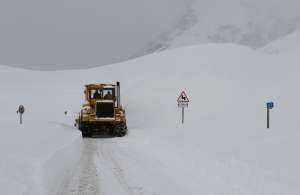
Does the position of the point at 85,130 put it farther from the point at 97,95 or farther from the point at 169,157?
the point at 169,157

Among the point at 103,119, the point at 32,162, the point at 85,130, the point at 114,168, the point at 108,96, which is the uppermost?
the point at 108,96

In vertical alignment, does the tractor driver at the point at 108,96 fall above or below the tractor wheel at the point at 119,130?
above

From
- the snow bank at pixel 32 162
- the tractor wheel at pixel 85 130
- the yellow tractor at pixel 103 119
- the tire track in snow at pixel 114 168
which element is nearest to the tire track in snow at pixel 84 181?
the snow bank at pixel 32 162

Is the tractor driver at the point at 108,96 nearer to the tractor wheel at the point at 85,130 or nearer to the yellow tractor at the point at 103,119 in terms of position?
the yellow tractor at the point at 103,119

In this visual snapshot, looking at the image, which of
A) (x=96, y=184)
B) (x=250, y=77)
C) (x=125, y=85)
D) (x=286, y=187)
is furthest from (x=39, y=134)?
(x=125, y=85)

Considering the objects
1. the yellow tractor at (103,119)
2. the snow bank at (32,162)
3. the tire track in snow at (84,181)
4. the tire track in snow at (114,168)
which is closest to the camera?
the snow bank at (32,162)

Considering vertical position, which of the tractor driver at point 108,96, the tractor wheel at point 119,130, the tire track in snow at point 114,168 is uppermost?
the tractor driver at point 108,96

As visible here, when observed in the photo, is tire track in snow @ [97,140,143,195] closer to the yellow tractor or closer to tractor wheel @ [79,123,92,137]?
the yellow tractor

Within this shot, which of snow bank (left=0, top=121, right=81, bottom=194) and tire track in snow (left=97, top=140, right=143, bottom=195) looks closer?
snow bank (left=0, top=121, right=81, bottom=194)

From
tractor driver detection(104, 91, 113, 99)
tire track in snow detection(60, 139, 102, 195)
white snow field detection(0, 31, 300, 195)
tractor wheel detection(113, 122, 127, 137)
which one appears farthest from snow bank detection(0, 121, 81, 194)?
tractor driver detection(104, 91, 113, 99)

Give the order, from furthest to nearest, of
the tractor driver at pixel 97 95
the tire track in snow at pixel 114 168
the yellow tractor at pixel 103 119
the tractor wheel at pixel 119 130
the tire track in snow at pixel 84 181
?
the tractor driver at pixel 97 95, the yellow tractor at pixel 103 119, the tractor wheel at pixel 119 130, the tire track in snow at pixel 114 168, the tire track in snow at pixel 84 181

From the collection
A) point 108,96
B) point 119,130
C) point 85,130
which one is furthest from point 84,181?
point 108,96

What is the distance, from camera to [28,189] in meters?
8.62

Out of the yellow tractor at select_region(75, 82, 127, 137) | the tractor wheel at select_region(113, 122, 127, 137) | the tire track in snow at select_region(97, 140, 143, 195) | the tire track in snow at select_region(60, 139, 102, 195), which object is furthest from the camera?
the yellow tractor at select_region(75, 82, 127, 137)
